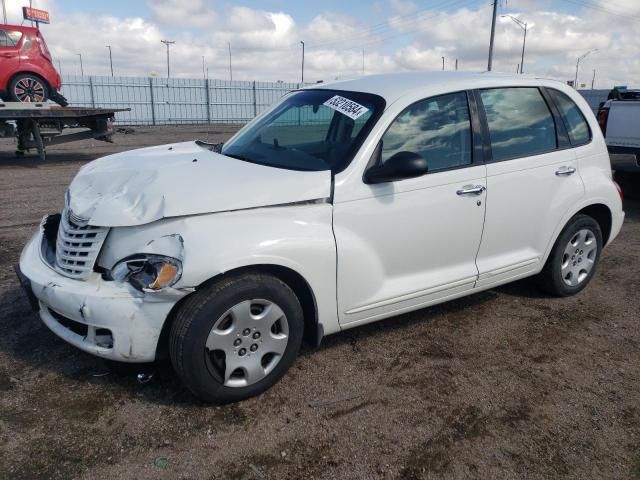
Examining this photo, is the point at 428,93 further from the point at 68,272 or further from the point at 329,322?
the point at 68,272

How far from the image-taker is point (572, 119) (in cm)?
426

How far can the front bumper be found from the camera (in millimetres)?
2660

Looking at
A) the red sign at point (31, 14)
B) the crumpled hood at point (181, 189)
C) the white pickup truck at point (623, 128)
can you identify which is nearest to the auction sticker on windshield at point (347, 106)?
the crumpled hood at point (181, 189)

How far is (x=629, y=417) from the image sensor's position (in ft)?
9.45

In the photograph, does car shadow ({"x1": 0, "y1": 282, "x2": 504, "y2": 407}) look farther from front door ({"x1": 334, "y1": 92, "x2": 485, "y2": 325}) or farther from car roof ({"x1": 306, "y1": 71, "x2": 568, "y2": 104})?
car roof ({"x1": 306, "y1": 71, "x2": 568, "y2": 104})

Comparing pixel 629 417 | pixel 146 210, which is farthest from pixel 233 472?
pixel 629 417

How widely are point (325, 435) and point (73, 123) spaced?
11.8 m

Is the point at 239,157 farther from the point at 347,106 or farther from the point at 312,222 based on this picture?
the point at 312,222

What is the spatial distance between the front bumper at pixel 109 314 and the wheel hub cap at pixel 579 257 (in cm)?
329

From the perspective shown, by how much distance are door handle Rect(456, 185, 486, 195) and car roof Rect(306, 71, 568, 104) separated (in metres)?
0.67

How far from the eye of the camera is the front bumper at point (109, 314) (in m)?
2.66

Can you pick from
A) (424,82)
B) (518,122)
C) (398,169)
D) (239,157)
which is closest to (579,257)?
(518,122)

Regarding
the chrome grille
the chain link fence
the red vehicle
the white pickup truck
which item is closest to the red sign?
the chain link fence

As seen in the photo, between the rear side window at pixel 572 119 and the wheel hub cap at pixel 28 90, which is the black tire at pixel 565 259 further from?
the wheel hub cap at pixel 28 90
